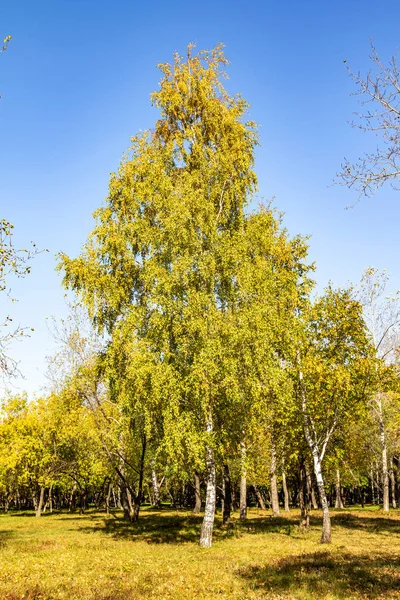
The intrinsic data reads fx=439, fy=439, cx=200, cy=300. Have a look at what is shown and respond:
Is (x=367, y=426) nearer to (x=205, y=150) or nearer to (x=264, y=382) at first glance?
(x=264, y=382)

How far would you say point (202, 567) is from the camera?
16.7 m

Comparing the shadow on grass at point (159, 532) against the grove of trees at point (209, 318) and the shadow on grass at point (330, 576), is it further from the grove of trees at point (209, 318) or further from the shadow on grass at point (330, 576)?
the shadow on grass at point (330, 576)

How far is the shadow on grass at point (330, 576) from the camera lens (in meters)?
12.8

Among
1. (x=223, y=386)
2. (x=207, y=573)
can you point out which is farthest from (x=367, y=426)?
(x=207, y=573)

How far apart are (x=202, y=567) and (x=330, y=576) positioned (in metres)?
4.80

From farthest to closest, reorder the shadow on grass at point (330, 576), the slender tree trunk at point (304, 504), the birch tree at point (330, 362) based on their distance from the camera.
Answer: the slender tree trunk at point (304, 504)
the birch tree at point (330, 362)
the shadow on grass at point (330, 576)

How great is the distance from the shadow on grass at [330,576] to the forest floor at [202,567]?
0.03 meters

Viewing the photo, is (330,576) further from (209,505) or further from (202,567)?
(209,505)

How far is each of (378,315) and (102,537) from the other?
103ft

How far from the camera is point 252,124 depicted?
3000 centimetres

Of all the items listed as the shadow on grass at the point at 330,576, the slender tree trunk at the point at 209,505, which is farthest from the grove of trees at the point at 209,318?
the shadow on grass at the point at 330,576

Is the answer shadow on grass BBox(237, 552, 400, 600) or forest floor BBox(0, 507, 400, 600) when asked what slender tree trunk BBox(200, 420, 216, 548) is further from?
shadow on grass BBox(237, 552, 400, 600)

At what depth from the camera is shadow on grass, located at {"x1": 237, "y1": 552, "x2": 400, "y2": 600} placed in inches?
505

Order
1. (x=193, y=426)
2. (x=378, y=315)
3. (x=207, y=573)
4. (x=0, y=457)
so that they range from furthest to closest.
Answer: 1. (x=0, y=457)
2. (x=378, y=315)
3. (x=193, y=426)
4. (x=207, y=573)
